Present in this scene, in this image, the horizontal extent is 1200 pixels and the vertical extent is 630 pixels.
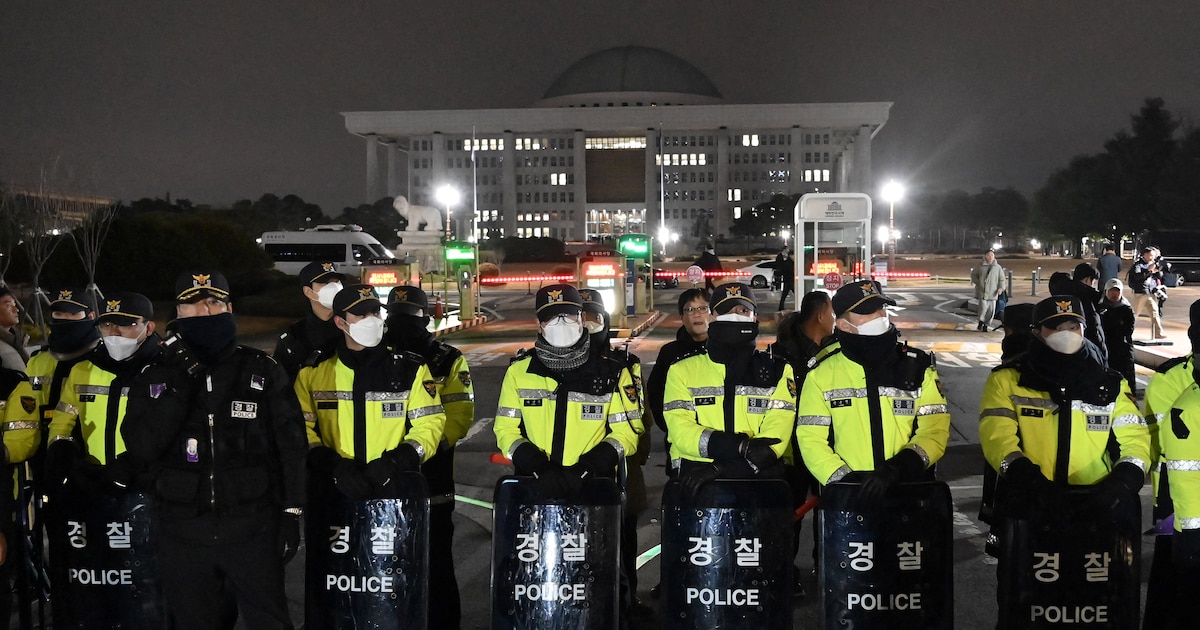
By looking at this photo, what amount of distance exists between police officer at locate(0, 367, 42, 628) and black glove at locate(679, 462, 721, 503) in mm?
3239

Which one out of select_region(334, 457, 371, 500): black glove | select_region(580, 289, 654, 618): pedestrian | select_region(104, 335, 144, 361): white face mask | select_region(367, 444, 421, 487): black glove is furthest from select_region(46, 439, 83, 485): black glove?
select_region(580, 289, 654, 618): pedestrian

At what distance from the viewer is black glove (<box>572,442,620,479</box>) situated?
4707 millimetres

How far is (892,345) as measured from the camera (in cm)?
480

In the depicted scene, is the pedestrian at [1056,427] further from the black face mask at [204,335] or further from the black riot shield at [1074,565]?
the black face mask at [204,335]

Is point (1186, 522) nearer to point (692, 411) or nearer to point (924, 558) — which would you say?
point (924, 558)

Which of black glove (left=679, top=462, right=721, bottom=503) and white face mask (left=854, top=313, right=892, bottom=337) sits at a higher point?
white face mask (left=854, top=313, right=892, bottom=337)

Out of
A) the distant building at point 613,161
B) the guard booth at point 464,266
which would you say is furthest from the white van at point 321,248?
the distant building at point 613,161

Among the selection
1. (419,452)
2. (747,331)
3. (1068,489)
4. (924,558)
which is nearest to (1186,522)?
(1068,489)

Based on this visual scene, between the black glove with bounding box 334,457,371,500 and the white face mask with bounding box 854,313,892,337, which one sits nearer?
the black glove with bounding box 334,457,371,500

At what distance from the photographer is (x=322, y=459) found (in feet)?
16.2

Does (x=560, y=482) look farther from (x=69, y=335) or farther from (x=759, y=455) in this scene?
(x=69, y=335)

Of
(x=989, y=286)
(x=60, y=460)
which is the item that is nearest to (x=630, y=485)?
(x=60, y=460)

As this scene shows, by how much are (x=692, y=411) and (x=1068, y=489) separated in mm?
1757

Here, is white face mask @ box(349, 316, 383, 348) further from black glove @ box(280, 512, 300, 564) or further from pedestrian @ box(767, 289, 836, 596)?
pedestrian @ box(767, 289, 836, 596)
